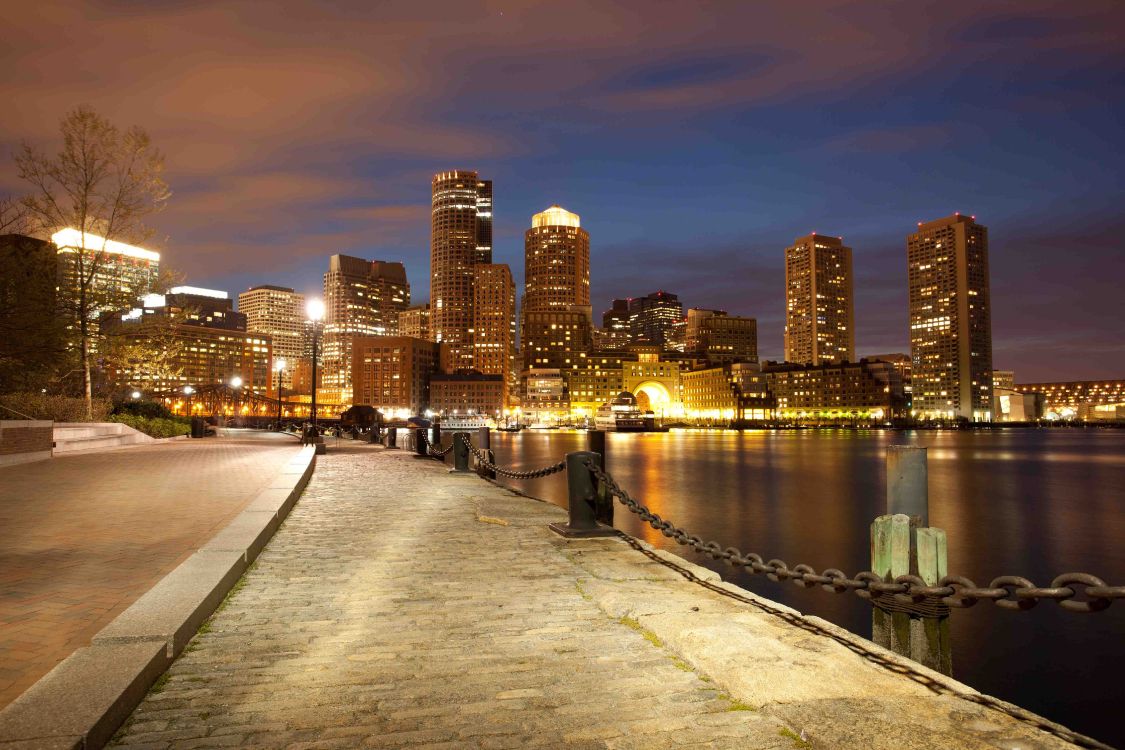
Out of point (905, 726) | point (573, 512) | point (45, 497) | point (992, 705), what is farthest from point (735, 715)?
point (45, 497)

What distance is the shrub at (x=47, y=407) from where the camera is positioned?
75.0 feet

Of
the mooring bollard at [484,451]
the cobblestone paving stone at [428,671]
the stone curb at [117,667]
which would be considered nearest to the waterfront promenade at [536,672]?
the cobblestone paving stone at [428,671]

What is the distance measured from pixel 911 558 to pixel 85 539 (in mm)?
9260

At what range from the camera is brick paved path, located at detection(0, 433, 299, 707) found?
5211mm

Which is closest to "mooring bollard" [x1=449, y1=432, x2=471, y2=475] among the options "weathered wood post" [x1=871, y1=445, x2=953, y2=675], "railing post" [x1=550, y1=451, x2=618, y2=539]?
"railing post" [x1=550, y1=451, x2=618, y2=539]

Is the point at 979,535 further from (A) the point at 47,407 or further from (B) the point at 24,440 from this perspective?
(A) the point at 47,407

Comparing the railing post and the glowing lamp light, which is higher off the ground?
the glowing lamp light

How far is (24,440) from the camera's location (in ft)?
65.6

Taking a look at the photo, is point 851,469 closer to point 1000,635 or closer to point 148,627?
point 1000,635

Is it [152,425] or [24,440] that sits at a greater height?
[24,440]

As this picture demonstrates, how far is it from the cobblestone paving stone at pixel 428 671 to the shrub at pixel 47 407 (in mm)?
20454

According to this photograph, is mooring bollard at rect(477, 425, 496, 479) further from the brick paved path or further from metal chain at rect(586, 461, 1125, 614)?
metal chain at rect(586, 461, 1125, 614)

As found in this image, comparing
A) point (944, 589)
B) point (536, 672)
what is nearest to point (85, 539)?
point (536, 672)

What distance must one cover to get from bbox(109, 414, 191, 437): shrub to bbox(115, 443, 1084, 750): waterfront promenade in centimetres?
2942
